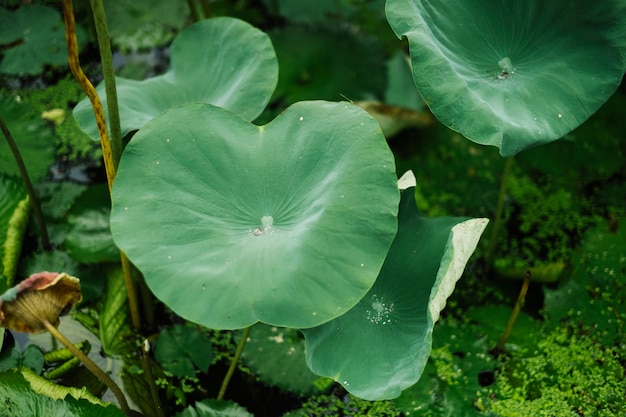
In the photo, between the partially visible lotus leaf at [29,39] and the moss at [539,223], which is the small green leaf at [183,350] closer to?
the moss at [539,223]

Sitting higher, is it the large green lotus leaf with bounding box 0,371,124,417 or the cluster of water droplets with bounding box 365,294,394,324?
the cluster of water droplets with bounding box 365,294,394,324

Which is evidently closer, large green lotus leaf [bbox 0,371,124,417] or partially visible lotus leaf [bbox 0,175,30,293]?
large green lotus leaf [bbox 0,371,124,417]

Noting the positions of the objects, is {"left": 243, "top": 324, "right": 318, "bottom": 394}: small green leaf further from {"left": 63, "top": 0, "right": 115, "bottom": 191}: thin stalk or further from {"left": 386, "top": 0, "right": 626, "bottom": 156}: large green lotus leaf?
Answer: {"left": 386, "top": 0, "right": 626, "bottom": 156}: large green lotus leaf

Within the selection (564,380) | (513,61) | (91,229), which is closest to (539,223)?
(564,380)

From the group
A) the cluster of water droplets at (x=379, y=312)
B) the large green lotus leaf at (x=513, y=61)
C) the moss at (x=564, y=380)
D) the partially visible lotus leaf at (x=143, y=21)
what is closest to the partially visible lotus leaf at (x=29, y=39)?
the partially visible lotus leaf at (x=143, y=21)

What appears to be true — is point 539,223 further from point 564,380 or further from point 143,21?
point 143,21

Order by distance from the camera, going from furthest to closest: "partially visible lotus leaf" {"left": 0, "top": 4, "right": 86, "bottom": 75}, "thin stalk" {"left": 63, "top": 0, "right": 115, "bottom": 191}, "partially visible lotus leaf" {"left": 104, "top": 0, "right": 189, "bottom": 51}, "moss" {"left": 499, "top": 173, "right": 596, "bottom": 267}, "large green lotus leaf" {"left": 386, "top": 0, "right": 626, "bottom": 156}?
"partially visible lotus leaf" {"left": 104, "top": 0, "right": 189, "bottom": 51} → "partially visible lotus leaf" {"left": 0, "top": 4, "right": 86, "bottom": 75} → "moss" {"left": 499, "top": 173, "right": 596, "bottom": 267} → "large green lotus leaf" {"left": 386, "top": 0, "right": 626, "bottom": 156} → "thin stalk" {"left": 63, "top": 0, "right": 115, "bottom": 191}

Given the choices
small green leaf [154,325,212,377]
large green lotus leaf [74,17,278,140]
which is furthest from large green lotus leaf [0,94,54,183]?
small green leaf [154,325,212,377]
